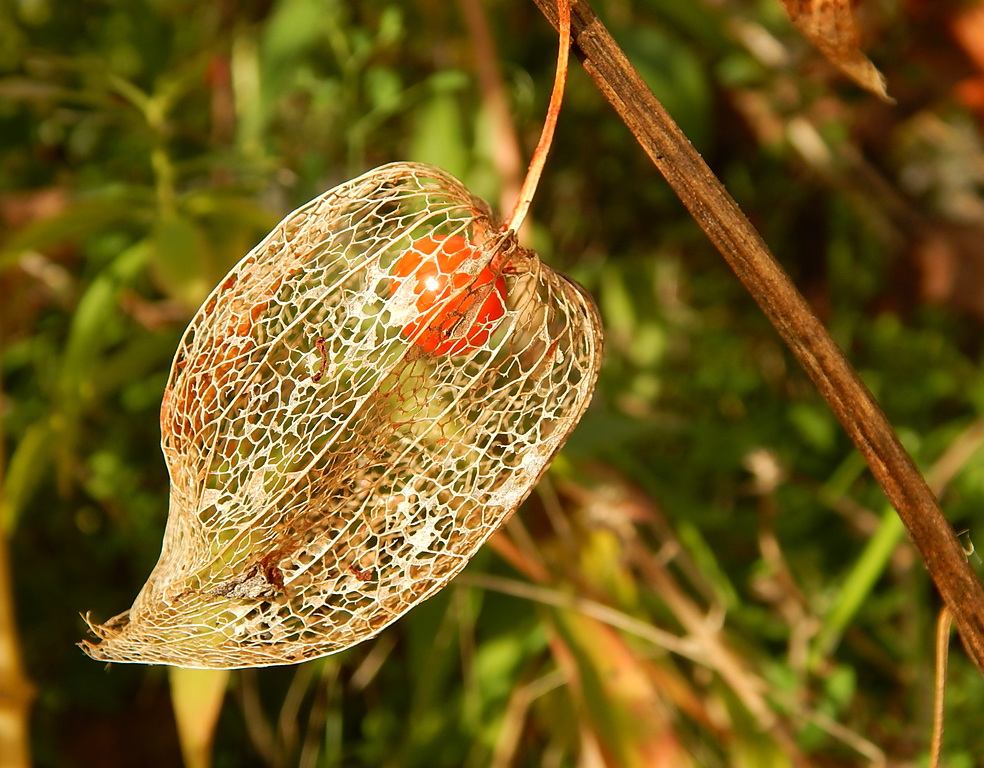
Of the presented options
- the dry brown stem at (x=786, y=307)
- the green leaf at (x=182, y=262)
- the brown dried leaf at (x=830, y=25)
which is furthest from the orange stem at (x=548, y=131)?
the green leaf at (x=182, y=262)

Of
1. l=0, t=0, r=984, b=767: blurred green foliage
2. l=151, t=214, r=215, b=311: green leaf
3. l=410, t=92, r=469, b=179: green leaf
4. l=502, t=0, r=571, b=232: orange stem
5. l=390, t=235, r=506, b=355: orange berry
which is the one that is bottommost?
l=0, t=0, r=984, b=767: blurred green foliage

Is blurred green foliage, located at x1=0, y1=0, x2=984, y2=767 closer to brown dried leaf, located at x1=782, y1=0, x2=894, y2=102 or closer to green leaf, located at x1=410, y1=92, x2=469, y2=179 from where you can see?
green leaf, located at x1=410, y1=92, x2=469, y2=179

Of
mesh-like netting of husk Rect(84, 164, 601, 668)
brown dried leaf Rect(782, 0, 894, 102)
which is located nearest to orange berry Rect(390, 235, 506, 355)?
mesh-like netting of husk Rect(84, 164, 601, 668)

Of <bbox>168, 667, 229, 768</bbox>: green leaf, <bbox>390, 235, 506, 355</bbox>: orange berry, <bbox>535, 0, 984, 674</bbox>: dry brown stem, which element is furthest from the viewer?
<bbox>168, 667, 229, 768</bbox>: green leaf

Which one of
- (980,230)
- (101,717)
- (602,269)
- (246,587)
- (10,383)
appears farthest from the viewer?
(980,230)

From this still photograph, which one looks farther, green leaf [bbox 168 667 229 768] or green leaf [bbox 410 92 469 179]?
green leaf [bbox 410 92 469 179]

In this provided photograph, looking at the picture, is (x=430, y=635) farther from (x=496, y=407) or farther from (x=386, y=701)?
(x=496, y=407)

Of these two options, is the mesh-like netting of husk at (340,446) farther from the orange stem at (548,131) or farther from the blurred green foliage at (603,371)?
the blurred green foliage at (603,371)

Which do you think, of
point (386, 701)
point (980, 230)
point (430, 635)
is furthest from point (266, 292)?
point (980, 230)
